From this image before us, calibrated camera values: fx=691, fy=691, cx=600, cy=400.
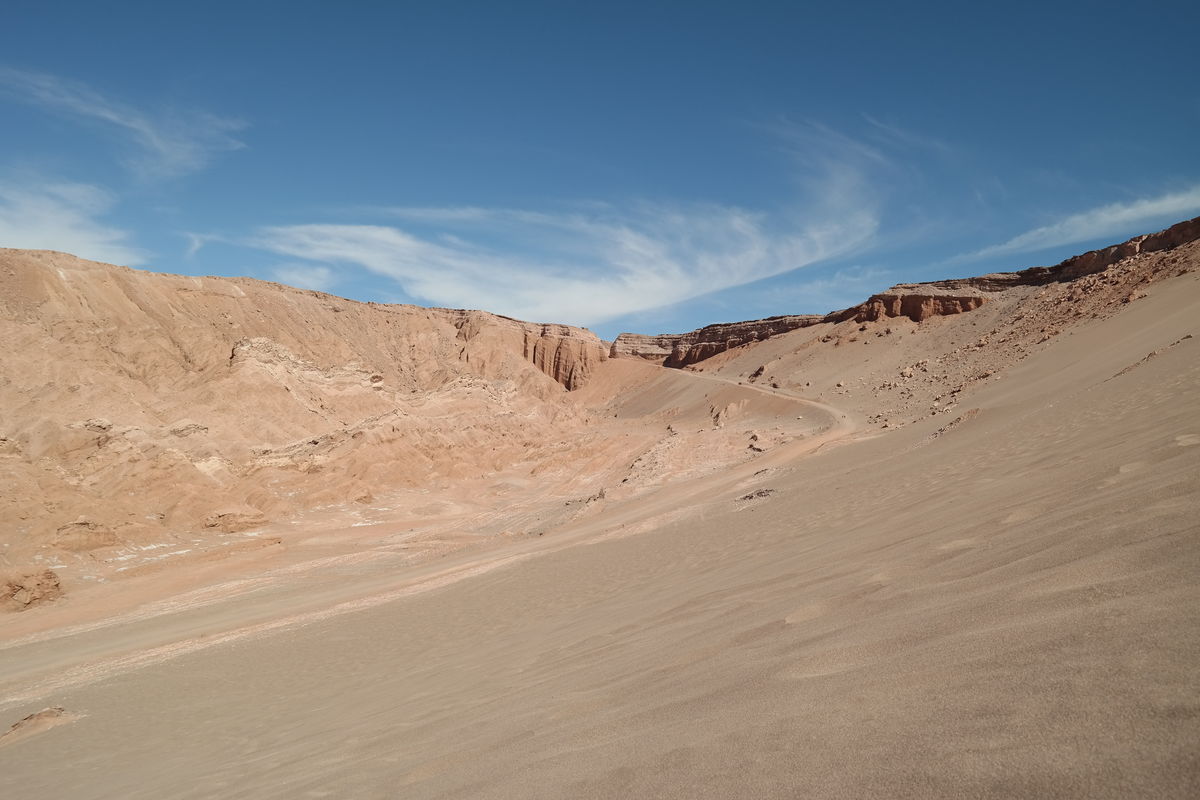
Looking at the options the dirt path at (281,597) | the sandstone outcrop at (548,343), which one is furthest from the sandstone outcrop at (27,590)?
the sandstone outcrop at (548,343)

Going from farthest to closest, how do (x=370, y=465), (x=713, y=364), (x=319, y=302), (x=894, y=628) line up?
(x=713, y=364), (x=319, y=302), (x=370, y=465), (x=894, y=628)

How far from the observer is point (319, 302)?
4381 cm

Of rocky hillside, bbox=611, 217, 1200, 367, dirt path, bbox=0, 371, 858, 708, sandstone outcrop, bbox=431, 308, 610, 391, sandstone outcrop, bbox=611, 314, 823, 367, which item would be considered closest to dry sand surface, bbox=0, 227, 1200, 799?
dirt path, bbox=0, 371, 858, 708

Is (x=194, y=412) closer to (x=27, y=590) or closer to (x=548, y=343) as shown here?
(x=27, y=590)

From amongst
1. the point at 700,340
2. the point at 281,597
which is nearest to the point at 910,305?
the point at 700,340

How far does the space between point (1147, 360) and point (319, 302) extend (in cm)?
4213

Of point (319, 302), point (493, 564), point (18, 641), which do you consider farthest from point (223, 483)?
point (319, 302)

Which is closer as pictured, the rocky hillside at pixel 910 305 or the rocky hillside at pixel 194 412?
the rocky hillside at pixel 194 412

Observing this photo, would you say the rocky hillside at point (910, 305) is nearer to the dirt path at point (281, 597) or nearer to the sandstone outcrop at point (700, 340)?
the sandstone outcrop at point (700, 340)

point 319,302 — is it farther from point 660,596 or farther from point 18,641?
point 660,596

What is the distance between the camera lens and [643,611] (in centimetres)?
620

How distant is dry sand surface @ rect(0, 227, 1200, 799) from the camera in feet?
7.30

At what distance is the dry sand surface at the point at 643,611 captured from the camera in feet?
7.30

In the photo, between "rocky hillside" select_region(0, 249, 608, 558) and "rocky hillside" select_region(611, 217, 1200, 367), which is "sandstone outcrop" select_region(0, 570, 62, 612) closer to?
"rocky hillside" select_region(0, 249, 608, 558)
